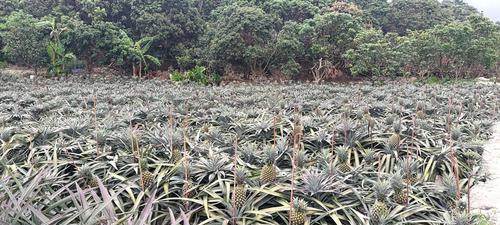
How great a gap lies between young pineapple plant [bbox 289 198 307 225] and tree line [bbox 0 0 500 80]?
1917 cm

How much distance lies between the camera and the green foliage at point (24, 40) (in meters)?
20.8

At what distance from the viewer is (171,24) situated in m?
24.5

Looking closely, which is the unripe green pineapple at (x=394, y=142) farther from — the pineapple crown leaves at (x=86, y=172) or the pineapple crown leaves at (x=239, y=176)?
the pineapple crown leaves at (x=86, y=172)

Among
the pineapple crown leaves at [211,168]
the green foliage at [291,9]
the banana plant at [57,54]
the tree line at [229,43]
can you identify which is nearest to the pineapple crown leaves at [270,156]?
the pineapple crown leaves at [211,168]

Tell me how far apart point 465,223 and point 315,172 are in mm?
1157

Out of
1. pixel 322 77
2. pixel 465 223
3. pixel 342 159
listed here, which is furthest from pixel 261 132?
pixel 322 77

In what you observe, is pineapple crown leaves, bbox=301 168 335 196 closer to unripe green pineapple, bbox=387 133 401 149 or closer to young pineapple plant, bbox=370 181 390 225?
young pineapple plant, bbox=370 181 390 225

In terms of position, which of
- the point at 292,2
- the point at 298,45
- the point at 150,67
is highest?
the point at 292,2

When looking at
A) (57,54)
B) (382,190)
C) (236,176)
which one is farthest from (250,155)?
(57,54)

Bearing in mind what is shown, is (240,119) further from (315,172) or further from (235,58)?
(235,58)

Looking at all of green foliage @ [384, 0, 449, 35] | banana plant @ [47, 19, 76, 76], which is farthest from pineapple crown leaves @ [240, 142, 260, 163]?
green foliage @ [384, 0, 449, 35]

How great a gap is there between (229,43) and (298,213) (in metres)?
19.7

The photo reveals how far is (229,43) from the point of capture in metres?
22.0

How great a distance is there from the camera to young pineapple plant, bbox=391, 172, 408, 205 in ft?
10.5
